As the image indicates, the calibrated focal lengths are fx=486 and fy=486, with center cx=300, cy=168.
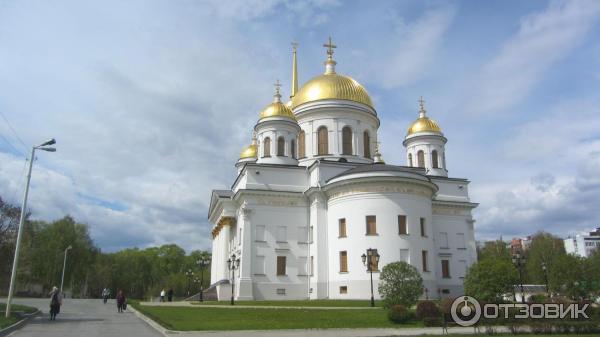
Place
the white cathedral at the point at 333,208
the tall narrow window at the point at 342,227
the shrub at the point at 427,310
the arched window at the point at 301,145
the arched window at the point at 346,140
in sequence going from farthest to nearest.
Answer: the arched window at the point at 301,145 → the arched window at the point at 346,140 → the tall narrow window at the point at 342,227 → the white cathedral at the point at 333,208 → the shrub at the point at 427,310

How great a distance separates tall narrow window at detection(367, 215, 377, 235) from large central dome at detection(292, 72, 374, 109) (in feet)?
40.8

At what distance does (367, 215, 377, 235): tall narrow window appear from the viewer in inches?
1228

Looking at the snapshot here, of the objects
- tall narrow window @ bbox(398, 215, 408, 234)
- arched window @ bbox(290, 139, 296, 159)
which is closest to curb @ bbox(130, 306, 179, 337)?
tall narrow window @ bbox(398, 215, 408, 234)

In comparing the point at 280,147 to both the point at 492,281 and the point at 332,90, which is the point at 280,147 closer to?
the point at 332,90

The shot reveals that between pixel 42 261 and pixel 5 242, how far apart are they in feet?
96.9

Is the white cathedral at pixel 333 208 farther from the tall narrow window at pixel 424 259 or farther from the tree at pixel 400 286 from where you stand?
the tree at pixel 400 286

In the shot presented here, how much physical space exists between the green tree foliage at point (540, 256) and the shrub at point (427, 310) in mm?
45312

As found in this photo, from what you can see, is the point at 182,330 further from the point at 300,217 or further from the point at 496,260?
the point at 300,217

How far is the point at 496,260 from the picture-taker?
1945cm

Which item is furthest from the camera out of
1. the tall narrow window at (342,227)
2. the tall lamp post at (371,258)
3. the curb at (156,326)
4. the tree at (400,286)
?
the tall narrow window at (342,227)

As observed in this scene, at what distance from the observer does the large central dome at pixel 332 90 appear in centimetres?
4038

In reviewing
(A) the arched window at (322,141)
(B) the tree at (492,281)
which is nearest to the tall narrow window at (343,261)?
(A) the arched window at (322,141)

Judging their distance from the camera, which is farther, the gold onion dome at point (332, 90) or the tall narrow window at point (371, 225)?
the gold onion dome at point (332, 90)

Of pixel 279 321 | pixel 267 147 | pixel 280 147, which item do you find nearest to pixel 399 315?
pixel 279 321
